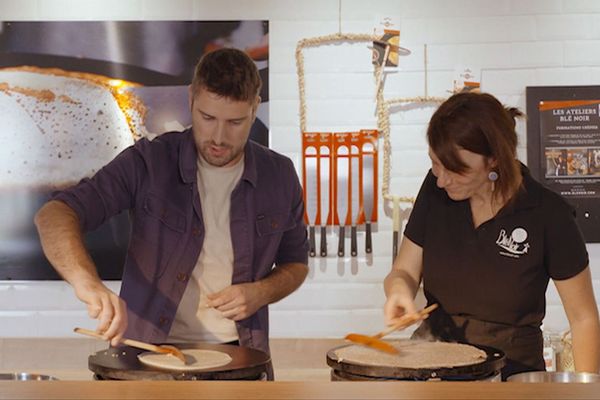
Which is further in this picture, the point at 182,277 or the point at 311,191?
the point at 311,191

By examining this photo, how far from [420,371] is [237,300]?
0.70 m

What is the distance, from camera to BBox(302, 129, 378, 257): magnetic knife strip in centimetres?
456

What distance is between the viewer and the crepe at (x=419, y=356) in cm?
224

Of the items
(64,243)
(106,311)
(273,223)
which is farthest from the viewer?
(273,223)

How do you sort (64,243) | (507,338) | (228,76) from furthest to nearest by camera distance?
(228,76) → (507,338) → (64,243)

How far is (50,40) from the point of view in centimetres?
456

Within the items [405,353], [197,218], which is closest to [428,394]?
[405,353]

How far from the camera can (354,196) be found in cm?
459

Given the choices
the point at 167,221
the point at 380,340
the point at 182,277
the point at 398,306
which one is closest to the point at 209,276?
the point at 182,277

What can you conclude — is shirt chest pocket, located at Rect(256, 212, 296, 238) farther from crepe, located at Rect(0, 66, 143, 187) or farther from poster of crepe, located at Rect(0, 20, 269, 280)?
crepe, located at Rect(0, 66, 143, 187)

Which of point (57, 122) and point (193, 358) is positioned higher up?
point (57, 122)

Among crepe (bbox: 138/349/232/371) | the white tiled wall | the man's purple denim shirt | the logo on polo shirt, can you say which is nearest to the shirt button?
the man's purple denim shirt

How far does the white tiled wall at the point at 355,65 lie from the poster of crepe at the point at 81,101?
0.11m

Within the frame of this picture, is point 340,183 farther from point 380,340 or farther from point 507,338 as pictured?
point 380,340
